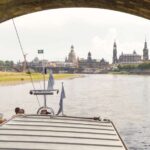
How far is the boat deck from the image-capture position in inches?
336

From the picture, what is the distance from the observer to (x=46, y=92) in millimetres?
21766

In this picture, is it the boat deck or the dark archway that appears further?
the dark archway

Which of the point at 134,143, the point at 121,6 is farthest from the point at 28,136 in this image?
the point at 134,143

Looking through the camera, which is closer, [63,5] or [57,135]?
[57,135]

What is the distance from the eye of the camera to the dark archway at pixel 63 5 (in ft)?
43.8

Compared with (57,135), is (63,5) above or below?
above

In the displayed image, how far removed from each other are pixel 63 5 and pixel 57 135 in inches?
283

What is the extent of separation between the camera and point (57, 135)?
31.4 ft

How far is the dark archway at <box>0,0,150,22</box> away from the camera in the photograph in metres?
13.3

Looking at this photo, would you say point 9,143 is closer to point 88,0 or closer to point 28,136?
point 28,136

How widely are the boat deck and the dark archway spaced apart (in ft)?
13.8

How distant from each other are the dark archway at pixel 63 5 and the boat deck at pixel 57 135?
4.21 m

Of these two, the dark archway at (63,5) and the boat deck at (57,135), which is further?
the dark archway at (63,5)

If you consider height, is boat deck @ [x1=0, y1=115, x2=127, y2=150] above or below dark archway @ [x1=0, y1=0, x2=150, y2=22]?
below
